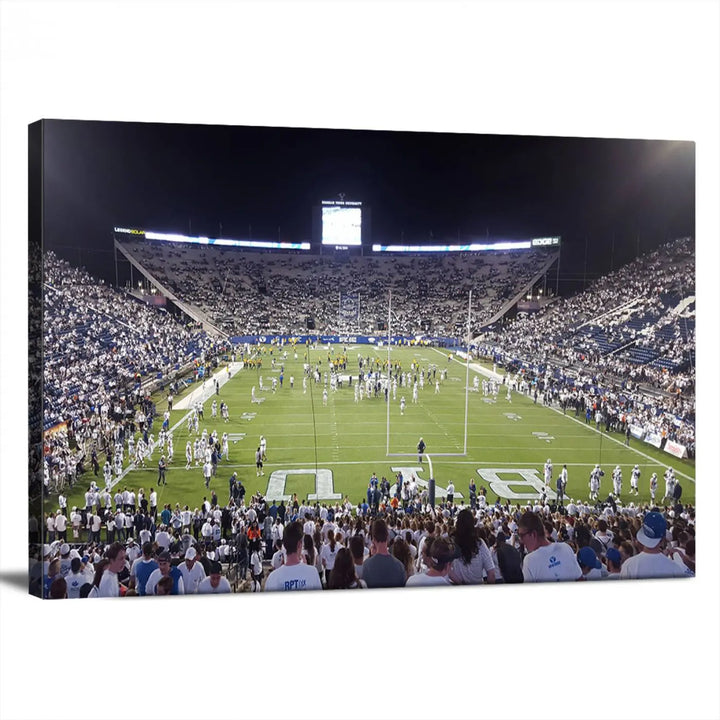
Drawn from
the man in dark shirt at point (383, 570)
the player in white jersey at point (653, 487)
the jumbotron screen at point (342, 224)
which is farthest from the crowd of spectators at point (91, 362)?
the player in white jersey at point (653, 487)

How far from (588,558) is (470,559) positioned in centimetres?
193

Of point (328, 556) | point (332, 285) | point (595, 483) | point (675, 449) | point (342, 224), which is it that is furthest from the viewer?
point (332, 285)

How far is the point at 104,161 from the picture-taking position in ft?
30.6

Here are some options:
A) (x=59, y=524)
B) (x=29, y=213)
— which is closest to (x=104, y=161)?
(x=29, y=213)

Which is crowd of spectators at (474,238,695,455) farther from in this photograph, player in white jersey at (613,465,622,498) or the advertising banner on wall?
player in white jersey at (613,465,622,498)

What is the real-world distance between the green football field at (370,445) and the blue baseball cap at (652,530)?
148cm

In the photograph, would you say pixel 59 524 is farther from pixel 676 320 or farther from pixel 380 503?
pixel 676 320

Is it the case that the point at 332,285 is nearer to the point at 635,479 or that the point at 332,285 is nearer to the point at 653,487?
the point at 635,479

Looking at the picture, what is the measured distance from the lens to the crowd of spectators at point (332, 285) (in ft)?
39.5

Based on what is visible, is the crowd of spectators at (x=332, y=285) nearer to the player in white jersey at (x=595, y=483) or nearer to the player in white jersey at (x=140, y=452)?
the player in white jersey at (x=140, y=452)

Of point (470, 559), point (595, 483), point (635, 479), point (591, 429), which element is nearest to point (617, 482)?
point (635, 479)

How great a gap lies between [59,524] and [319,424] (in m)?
5.69

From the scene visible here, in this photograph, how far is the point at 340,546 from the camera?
9117 mm

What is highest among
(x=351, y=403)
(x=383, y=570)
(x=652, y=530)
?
(x=351, y=403)
